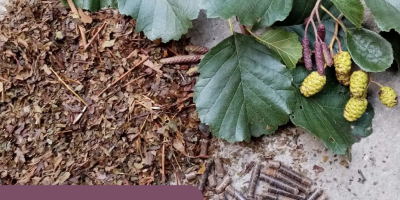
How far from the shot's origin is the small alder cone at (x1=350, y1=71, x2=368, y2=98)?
3.30 ft

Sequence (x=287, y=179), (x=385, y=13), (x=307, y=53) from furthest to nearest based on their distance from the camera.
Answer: (x=287, y=179), (x=307, y=53), (x=385, y=13)

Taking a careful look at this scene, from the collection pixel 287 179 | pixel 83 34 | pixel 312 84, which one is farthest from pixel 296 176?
pixel 83 34

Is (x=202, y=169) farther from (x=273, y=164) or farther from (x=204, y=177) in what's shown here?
(x=273, y=164)

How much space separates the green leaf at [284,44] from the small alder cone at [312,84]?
0.17ft

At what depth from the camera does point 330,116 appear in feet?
3.58

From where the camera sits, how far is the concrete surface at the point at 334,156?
112cm

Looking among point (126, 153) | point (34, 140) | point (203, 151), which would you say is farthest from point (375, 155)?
point (34, 140)

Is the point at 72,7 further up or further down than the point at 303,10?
further up

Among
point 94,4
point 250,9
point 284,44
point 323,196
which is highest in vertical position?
point 94,4

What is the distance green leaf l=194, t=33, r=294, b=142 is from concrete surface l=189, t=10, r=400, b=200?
11 centimetres

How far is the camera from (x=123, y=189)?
41.8 inches

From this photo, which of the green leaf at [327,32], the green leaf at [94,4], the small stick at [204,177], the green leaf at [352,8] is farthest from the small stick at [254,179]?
the green leaf at [94,4]

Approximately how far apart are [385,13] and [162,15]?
0.54 metres

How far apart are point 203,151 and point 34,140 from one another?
1.51 feet
